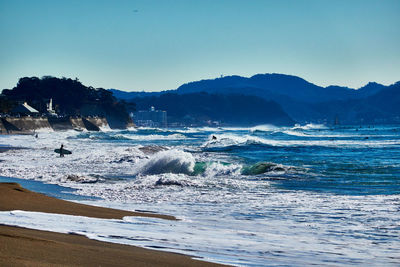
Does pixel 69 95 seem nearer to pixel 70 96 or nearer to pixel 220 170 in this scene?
pixel 70 96

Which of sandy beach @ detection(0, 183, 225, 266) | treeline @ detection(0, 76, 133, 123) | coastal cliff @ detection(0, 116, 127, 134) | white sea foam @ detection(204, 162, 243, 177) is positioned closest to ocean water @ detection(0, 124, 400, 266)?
white sea foam @ detection(204, 162, 243, 177)

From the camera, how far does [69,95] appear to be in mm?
161625

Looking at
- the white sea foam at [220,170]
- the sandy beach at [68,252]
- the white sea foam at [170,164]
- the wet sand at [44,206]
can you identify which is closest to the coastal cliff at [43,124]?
the white sea foam at [170,164]

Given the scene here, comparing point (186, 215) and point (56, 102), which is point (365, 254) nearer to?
point (186, 215)

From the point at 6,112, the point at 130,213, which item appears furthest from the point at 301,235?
the point at 6,112

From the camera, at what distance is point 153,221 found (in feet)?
A: 27.8

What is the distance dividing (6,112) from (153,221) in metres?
103

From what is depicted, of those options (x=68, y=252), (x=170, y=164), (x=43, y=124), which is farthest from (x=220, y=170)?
(x=43, y=124)

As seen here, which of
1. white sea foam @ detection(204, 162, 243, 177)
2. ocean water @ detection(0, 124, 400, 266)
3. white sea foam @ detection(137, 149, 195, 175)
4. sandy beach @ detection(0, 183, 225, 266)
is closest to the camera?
sandy beach @ detection(0, 183, 225, 266)

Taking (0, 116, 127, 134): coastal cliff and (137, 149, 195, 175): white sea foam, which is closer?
(137, 149, 195, 175): white sea foam

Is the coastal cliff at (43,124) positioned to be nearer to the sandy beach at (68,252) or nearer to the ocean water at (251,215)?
the ocean water at (251,215)

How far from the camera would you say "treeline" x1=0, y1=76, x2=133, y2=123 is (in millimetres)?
154875

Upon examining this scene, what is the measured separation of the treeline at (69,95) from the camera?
15488 centimetres

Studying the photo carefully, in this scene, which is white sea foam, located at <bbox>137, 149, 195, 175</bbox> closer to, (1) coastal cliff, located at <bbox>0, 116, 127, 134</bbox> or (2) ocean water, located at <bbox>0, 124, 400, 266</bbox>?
(2) ocean water, located at <bbox>0, 124, 400, 266</bbox>
